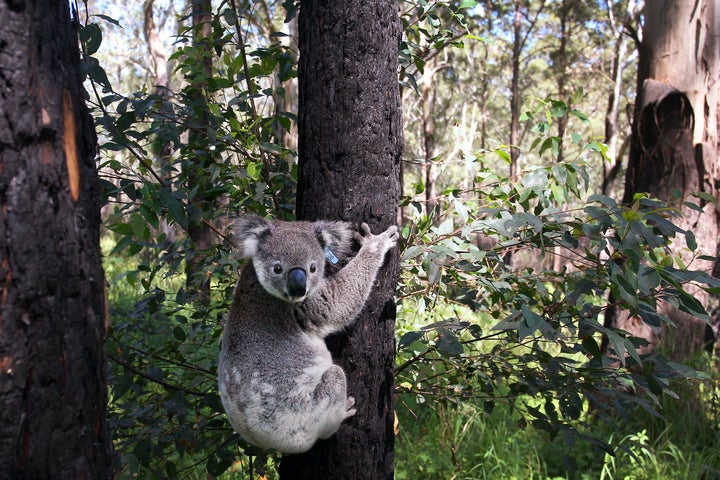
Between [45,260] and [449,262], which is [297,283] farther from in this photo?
[45,260]

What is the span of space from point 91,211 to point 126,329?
1269 millimetres

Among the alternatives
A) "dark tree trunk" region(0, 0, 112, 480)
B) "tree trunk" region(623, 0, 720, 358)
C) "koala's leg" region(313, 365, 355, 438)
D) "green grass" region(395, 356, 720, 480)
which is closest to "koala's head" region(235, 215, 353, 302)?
"koala's leg" region(313, 365, 355, 438)

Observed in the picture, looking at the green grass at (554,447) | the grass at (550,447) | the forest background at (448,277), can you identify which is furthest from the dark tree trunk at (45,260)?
the green grass at (554,447)

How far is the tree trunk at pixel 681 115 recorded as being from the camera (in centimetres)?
412

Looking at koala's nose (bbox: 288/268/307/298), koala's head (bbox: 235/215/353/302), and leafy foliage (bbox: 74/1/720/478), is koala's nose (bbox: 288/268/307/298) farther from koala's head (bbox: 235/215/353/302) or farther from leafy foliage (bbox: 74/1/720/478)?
leafy foliage (bbox: 74/1/720/478)

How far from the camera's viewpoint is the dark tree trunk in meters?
1.15

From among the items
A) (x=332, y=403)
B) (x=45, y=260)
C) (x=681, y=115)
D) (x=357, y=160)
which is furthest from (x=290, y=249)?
(x=681, y=115)

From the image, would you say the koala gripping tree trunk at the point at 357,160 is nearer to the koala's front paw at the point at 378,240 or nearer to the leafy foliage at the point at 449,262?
the koala's front paw at the point at 378,240

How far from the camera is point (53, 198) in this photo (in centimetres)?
→ 121

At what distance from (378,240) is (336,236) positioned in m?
0.15

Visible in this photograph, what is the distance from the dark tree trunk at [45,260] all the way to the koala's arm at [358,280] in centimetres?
84

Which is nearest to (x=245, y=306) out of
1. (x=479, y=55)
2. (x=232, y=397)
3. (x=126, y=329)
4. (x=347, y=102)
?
(x=232, y=397)

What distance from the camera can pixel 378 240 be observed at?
6.38 ft

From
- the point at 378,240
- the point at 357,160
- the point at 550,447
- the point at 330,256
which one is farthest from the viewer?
the point at 550,447
